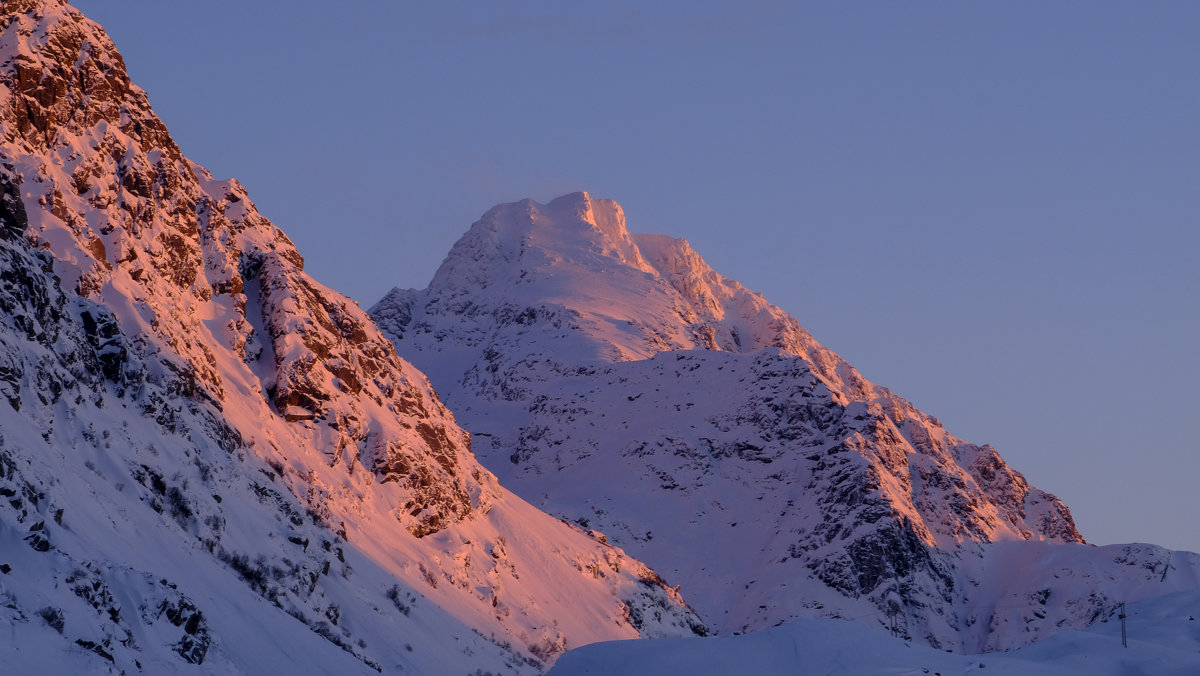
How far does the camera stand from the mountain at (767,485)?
13075 cm

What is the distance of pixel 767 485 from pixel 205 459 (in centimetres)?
9944

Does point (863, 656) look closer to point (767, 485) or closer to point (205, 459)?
point (205, 459)

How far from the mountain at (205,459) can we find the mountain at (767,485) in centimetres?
3691

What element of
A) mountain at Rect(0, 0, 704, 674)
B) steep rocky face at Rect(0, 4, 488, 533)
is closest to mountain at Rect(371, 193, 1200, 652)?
mountain at Rect(0, 0, 704, 674)

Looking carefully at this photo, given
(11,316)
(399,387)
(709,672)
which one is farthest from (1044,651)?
(399,387)

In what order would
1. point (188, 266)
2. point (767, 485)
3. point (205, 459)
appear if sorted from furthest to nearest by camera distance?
point (767, 485), point (188, 266), point (205, 459)

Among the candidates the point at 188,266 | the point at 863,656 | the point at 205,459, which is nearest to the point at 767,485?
the point at 188,266

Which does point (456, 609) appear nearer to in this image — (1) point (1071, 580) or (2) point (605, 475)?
(2) point (605, 475)

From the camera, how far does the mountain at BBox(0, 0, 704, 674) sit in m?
32.6

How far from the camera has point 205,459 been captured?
180ft

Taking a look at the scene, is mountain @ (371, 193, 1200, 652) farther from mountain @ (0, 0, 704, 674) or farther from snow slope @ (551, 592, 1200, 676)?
snow slope @ (551, 592, 1200, 676)

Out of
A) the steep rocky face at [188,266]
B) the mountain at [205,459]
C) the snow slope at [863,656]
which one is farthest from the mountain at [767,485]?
the snow slope at [863,656]

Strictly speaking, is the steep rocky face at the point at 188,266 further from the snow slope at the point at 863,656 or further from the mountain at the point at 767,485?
the mountain at the point at 767,485

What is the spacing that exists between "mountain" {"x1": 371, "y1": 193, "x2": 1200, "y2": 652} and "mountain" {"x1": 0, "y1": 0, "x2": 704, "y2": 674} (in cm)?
3691
